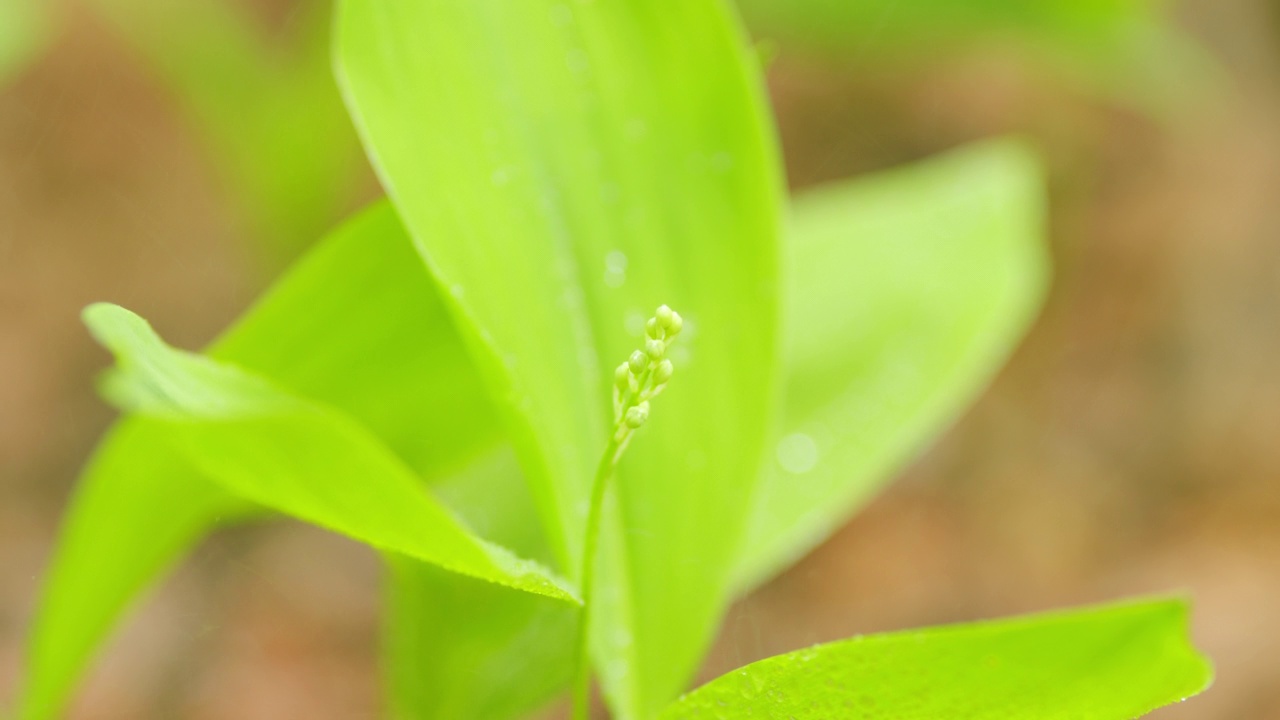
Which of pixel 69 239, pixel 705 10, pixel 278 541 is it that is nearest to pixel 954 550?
pixel 278 541

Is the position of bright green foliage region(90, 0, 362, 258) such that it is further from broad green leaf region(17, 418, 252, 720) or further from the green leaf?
the green leaf

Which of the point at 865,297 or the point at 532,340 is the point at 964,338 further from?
the point at 532,340

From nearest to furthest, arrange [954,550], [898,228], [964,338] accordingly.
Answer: [964,338] < [898,228] < [954,550]

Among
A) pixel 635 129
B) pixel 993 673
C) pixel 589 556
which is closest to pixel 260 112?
pixel 635 129

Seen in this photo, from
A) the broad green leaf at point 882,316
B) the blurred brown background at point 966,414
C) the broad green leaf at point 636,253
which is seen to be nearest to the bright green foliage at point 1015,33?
the blurred brown background at point 966,414

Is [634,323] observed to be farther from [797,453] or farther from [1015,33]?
[1015,33]

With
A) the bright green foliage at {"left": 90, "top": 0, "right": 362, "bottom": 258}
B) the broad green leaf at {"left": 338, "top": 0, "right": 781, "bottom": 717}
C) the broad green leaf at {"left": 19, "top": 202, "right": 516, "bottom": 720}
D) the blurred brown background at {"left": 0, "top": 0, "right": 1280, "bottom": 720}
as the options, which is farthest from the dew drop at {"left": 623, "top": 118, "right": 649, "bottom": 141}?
the bright green foliage at {"left": 90, "top": 0, "right": 362, "bottom": 258}
